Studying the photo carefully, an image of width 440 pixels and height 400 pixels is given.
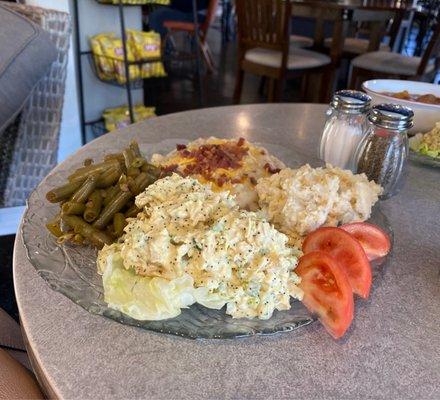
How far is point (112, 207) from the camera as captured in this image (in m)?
0.72

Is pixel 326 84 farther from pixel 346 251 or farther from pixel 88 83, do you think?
pixel 346 251

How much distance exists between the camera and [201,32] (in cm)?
464

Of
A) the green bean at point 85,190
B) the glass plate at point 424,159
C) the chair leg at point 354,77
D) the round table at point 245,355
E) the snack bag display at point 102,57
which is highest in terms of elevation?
A: the green bean at point 85,190

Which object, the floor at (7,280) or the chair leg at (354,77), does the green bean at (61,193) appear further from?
the chair leg at (354,77)

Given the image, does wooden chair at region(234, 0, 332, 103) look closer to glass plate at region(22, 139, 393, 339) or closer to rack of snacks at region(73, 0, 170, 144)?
rack of snacks at region(73, 0, 170, 144)

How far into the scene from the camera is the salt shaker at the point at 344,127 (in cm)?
97

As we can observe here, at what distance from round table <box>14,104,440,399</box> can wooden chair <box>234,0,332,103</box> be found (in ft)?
7.90

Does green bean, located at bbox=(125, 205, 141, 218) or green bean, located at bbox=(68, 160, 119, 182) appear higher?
green bean, located at bbox=(68, 160, 119, 182)

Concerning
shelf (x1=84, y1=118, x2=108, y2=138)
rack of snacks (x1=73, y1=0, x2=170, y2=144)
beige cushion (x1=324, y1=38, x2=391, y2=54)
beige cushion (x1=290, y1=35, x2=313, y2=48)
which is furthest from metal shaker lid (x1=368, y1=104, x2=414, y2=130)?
beige cushion (x1=324, y1=38, x2=391, y2=54)

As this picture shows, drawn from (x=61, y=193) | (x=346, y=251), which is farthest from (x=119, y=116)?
(x=346, y=251)

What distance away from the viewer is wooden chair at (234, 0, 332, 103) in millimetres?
2764

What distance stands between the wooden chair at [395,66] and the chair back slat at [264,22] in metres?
0.66

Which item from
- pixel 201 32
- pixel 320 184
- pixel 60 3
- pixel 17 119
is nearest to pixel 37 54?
pixel 17 119

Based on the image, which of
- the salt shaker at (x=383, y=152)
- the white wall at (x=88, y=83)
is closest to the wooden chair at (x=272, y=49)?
the white wall at (x=88, y=83)
